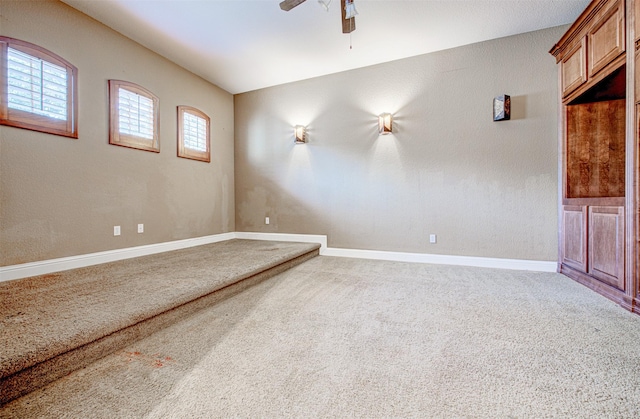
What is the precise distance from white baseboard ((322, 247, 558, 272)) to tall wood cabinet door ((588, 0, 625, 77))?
7.16 ft

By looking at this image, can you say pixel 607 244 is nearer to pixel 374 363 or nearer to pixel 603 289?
pixel 603 289

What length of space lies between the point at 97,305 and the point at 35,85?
93.7 inches

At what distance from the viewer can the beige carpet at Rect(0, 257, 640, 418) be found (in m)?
1.16

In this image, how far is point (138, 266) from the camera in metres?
2.94

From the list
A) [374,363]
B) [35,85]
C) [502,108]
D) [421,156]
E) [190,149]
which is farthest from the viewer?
[190,149]

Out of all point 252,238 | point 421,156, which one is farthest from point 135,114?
point 421,156

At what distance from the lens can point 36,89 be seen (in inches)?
102

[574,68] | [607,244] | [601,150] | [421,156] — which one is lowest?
[607,244]

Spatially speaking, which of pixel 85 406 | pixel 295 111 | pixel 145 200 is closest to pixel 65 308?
pixel 85 406

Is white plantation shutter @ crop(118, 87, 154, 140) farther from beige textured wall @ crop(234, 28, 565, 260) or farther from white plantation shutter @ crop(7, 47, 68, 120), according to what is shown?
beige textured wall @ crop(234, 28, 565, 260)

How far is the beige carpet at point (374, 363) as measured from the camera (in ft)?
3.82

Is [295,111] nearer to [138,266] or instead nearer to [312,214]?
[312,214]

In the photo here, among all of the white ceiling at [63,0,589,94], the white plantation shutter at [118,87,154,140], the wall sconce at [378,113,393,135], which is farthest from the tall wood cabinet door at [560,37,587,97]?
the white plantation shutter at [118,87,154,140]

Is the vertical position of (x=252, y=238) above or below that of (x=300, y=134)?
below
